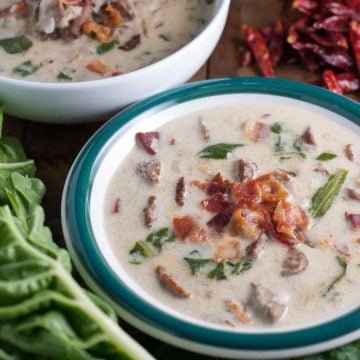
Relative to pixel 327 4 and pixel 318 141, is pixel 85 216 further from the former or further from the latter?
pixel 327 4

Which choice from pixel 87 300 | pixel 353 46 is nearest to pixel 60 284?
pixel 87 300

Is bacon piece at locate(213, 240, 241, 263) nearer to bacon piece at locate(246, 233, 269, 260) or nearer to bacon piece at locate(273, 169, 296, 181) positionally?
bacon piece at locate(246, 233, 269, 260)

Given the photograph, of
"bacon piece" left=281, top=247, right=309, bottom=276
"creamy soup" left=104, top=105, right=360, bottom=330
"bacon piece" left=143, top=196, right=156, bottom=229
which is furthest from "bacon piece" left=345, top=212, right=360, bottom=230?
"bacon piece" left=143, top=196, right=156, bottom=229

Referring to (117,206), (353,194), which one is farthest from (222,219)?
(353,194)

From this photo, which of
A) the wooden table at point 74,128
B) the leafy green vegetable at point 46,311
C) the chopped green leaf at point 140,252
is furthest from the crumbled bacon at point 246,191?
the leafy green vegetable at point 46,311

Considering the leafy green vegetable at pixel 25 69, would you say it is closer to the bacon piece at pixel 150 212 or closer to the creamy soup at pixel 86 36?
the creamy soup at pixel 86 36

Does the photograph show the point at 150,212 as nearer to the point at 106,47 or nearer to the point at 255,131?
the point at 255,131
